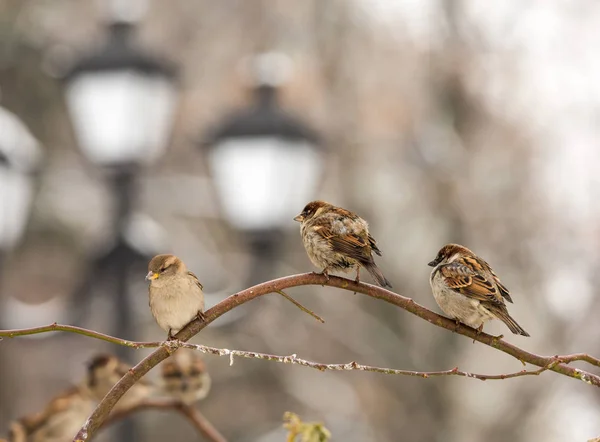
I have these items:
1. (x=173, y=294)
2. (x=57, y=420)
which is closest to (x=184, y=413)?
(x=173, y=294)

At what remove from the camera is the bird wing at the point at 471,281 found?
3506 mm

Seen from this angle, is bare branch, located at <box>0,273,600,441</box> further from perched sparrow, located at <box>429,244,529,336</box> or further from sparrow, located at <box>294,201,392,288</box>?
perched sparrow, located at <box>429,244,529,336</box>

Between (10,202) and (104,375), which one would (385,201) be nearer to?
(10,202)

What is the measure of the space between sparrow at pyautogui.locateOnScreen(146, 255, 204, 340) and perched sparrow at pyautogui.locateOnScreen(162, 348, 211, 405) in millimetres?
585

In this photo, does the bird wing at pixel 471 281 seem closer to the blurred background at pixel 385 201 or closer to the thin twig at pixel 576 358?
the thin twig at pixel 576 358

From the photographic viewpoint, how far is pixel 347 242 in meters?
3.23

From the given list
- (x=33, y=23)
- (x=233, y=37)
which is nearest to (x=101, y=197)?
(x=33, y=23)

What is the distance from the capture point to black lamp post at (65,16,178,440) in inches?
291

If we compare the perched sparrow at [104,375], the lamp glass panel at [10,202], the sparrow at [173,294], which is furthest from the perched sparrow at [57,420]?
the lamp glass panel at [10,202]

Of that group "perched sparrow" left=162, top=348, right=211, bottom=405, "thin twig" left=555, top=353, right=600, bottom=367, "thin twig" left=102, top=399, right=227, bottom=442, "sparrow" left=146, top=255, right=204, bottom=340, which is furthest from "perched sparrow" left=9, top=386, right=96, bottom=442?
"thin twig" left=555, top=353, right=600, bottom=367

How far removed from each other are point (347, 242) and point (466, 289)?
49 centimetres

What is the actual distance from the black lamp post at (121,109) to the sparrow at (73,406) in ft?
5.50

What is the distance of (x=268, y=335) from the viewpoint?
18562 millimetres

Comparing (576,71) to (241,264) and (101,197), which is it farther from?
(101,197)
